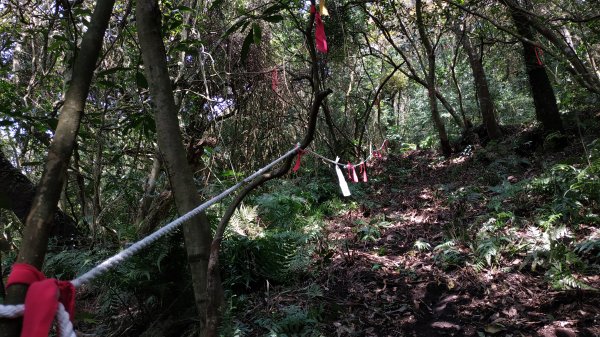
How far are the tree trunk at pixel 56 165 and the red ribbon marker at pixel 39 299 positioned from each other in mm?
32

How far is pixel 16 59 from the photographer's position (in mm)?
6797

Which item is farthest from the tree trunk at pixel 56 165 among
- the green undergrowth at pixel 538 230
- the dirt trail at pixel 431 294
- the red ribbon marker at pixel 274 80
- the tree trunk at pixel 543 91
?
the tree trunk at pixel 543 91

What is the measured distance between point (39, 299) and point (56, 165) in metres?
0.45

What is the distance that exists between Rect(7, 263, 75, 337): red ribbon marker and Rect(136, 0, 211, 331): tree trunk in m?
0.82

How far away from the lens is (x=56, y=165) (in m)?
1.19

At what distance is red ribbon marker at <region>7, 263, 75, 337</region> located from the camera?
2.85ft

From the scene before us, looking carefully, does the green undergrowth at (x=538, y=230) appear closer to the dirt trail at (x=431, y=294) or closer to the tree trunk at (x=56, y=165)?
the dirt trail at (x=431, y=294)

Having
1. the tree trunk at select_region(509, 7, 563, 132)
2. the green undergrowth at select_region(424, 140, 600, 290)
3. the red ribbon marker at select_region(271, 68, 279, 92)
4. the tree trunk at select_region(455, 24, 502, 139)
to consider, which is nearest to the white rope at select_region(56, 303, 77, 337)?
the green undergrowth at select_region(424, 140, 600, 290)

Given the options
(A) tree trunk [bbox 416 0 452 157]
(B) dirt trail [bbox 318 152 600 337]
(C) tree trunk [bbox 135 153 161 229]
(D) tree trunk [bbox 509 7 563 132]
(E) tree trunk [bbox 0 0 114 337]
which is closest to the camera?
(E) tree trunk [bbox 0 0 114 337]

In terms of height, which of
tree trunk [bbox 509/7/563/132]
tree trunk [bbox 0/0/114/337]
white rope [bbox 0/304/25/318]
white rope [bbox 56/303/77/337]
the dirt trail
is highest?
tree trunk [bbox 509/7/563/132]

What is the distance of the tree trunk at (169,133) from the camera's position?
5.85ft

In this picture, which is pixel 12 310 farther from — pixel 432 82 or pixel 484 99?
Result: pixel 484 99

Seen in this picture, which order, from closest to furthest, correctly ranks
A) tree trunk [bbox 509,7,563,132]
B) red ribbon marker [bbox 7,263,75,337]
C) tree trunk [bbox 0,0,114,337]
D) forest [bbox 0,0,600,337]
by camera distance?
red ribbon marker [bbox 7,263,75,337] → tree trunk [bbox 0,0,114,337] → forest [bbox 0,0,600,337] → tree trunk [bbox 509,7,563,132]

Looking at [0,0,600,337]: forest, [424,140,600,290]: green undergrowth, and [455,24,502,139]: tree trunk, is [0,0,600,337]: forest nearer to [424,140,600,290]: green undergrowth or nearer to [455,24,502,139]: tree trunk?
[424,140,600,290]: green undergrowth
